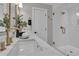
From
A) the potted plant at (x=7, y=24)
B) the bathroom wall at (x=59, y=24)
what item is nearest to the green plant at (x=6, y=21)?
the potted plant at (x=7, y=24)

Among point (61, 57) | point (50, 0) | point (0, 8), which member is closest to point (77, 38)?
point (61, 57)

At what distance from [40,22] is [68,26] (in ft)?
1.28

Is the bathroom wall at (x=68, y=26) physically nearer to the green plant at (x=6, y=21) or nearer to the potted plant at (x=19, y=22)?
the potted plant at (x=19, y=22)

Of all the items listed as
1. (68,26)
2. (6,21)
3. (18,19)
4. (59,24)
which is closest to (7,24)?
(6,21)

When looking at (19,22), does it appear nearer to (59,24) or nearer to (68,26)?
(59,24)

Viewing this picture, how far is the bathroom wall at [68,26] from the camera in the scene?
5.83ft

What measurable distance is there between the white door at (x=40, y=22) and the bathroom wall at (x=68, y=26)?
0.14 metres

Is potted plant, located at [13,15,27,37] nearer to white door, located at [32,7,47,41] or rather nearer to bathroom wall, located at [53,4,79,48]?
white door, located at [32,7,47,41]

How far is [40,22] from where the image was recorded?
1.84m

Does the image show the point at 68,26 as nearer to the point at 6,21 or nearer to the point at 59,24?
the point at 59,24

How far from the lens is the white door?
182 cm

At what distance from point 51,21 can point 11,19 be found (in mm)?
555

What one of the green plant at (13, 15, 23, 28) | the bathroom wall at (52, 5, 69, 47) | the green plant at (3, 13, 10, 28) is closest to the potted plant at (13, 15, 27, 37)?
the green plant at (13, 15, 23, 28)

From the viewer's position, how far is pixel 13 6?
5.97 ft
